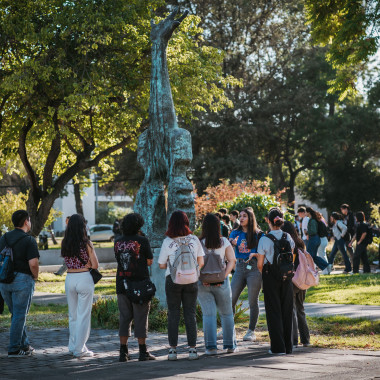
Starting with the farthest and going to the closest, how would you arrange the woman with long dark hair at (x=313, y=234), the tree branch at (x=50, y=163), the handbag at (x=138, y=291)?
the tree branch at (x=50, y=163) < the woman with long dark hair at (x=313, y=234) < the handbag at (x=138, y=291)

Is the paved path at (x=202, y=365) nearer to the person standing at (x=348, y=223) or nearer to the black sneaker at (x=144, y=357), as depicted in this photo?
the black sneaker at (x=144, y=357)

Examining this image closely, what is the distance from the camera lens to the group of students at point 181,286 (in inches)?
306

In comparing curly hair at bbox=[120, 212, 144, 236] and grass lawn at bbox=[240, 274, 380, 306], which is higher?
curly hair at bbox=[120, 212, 144, 236]

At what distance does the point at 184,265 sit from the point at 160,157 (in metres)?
4.13

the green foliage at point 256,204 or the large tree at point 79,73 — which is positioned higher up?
the large tree at point 79,73

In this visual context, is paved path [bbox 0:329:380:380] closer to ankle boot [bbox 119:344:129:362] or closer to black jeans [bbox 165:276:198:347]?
ankle boot [bbox 119:344:129:362]

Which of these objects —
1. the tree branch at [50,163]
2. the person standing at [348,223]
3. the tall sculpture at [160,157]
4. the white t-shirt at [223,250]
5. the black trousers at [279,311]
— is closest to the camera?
the black trousers at [279,311]

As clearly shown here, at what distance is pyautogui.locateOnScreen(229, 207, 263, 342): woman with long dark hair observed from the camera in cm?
952

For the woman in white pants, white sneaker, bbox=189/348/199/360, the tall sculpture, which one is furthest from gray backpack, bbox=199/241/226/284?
the tall sculpture

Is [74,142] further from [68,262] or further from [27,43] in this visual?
[68,262]

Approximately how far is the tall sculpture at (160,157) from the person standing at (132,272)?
11.0 ft

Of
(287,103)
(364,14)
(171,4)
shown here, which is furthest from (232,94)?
(364,14)

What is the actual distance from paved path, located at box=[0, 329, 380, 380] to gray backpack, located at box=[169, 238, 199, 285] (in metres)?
0.96

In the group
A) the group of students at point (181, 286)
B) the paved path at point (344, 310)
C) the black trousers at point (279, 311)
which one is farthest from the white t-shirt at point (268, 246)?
the paved path at point (344, 310)
